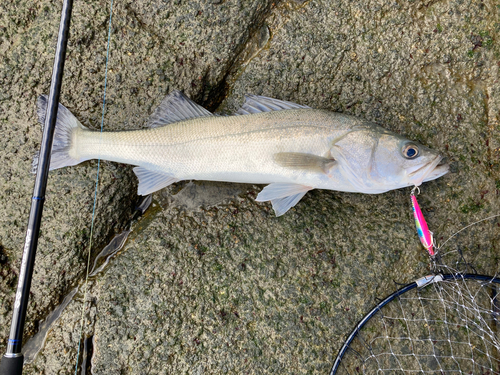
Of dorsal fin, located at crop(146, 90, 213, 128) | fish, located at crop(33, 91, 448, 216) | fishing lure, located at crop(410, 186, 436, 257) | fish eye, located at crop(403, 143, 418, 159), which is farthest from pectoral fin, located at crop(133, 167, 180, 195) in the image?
fishing lure, located at crop(410, 186, 436, 257)

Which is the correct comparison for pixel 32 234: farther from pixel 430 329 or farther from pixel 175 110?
pixel 430 329

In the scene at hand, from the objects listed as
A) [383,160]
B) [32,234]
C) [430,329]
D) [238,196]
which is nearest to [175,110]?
[238,196]

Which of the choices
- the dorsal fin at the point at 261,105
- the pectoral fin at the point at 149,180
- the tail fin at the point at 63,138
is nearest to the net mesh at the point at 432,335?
the dorsal fin at the point at 261,105

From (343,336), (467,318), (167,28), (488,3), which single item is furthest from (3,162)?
(488,3)

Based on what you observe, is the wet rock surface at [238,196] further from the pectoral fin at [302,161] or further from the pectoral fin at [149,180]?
the pectoral fin at [302,161]

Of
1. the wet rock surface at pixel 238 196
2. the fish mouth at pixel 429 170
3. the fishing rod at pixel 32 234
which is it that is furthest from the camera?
the wet rock surface at pixel 238 196

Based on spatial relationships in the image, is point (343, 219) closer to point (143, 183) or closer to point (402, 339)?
point (402, 339)
